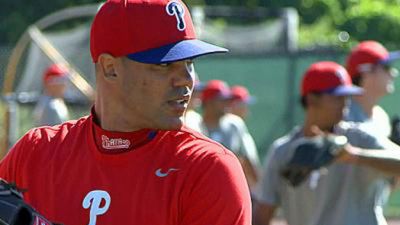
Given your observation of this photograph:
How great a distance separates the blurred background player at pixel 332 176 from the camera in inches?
241

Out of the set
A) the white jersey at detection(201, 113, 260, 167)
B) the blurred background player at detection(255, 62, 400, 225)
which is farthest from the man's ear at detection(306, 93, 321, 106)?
the white jersey at detection(201, 113, 260, 167)

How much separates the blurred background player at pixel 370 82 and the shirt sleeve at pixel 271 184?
0.88 metres

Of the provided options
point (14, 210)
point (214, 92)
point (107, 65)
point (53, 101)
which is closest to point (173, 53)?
point (107, 65)

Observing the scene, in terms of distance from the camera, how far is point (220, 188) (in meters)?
3.31

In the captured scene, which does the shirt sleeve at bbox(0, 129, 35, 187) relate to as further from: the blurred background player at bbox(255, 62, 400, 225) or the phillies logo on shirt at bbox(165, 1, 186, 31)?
the blurred background player at bbox(255, 62, 400, 225)

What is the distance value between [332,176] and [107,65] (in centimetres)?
297

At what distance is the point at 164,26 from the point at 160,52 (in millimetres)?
85

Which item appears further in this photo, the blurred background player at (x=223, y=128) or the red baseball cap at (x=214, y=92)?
the red baseball cap at (x=214, y=92)

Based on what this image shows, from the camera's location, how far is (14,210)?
121 inches

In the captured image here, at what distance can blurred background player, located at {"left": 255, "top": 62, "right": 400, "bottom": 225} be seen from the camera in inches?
241

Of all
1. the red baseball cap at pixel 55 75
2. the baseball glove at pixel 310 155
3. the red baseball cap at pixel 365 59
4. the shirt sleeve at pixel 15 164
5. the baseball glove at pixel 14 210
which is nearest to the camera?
the baseball glove at pixel 14 210

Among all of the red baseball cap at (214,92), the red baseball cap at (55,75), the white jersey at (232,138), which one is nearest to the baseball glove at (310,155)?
the white jersey at (232,138)

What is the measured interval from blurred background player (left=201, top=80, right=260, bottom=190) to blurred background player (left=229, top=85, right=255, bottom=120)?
1744 mm

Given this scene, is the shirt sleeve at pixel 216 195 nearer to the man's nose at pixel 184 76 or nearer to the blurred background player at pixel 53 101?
the man's nose at pixel 184 76
